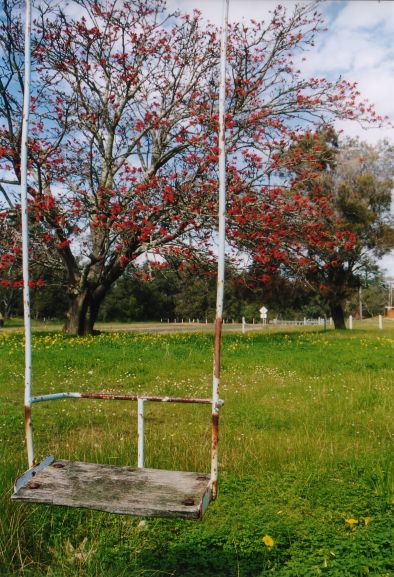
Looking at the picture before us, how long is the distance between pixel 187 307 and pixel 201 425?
5363 centimetres

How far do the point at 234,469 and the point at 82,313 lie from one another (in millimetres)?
13504

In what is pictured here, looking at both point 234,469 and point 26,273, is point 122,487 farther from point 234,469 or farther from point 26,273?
point 234,469

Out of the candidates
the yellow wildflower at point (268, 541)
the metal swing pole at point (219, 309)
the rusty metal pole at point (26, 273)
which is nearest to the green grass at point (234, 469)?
the yellow wildflower at point (268, 541)

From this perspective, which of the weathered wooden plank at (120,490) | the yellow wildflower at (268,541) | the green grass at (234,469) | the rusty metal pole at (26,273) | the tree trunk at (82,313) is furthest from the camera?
the tree trunk at (82,313)

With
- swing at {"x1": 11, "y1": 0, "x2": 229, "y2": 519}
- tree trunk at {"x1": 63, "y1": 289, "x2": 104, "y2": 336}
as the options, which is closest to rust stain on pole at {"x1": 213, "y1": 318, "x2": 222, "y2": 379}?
swing at {"x1": 11, "y1": 0, "x2": 229, "y2": 519}

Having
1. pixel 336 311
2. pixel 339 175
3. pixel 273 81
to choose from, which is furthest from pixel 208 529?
pixel 336 311

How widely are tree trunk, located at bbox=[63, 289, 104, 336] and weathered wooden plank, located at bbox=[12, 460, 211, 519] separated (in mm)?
14855

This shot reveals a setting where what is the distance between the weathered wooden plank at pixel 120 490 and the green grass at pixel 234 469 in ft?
1.97

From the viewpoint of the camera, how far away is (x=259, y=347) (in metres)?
14.7

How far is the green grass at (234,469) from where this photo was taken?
12.8ft

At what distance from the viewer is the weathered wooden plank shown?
292 centimetres

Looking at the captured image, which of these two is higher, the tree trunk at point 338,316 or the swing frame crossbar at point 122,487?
the tree trunk at point 338,316

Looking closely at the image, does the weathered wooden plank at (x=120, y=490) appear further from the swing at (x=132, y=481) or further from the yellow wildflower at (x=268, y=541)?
the yellow wildflower at (x=268, y=541)

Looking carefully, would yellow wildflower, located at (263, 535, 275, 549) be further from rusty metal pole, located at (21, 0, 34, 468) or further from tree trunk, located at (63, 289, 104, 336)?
tree trunk, located at (63, 289, 104, 336)
